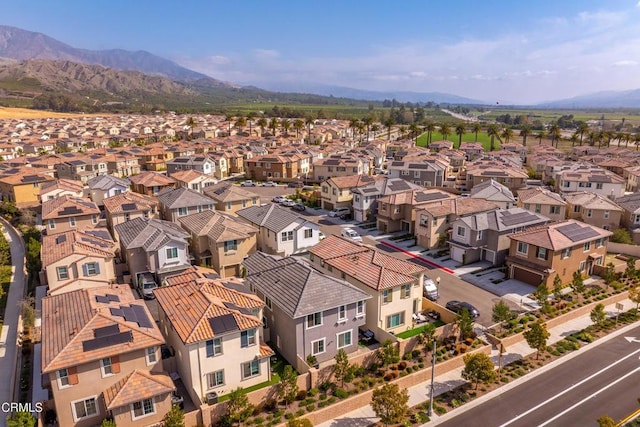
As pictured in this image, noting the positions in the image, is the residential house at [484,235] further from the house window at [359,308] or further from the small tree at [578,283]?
the house window at [359,308]

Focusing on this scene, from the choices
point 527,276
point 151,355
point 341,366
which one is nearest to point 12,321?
point 151,355

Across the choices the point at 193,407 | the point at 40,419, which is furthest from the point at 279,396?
the point at 40,419

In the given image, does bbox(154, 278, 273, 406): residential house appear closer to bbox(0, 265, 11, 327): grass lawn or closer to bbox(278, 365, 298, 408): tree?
bbox(278, 365, 298, 408): tree

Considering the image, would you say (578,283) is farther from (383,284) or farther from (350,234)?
(350,234)

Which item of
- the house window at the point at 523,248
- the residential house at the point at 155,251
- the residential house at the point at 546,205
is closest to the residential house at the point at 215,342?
the residential house at the point at 155,251

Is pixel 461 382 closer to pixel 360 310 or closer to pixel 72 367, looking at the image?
pixel 360 310

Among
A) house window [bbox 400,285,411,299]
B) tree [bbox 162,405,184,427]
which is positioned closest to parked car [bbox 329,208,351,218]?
house window [bbox 400,285,411,299]
